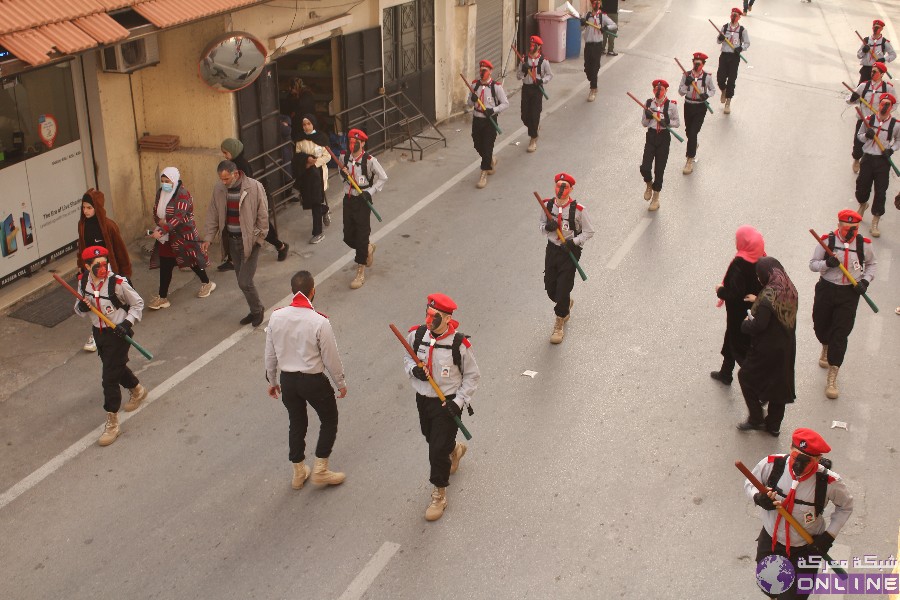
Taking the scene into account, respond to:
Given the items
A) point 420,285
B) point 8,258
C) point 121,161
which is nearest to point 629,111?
point 420,285

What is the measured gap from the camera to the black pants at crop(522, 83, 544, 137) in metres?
16.7

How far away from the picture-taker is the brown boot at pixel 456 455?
8477 millimetres

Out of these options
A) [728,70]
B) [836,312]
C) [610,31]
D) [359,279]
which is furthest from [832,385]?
[610,31]

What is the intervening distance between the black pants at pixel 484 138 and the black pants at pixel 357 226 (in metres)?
3.89

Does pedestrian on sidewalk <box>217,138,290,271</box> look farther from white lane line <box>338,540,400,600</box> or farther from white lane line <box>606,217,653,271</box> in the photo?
white lane line <box>338,540,400,600</box>

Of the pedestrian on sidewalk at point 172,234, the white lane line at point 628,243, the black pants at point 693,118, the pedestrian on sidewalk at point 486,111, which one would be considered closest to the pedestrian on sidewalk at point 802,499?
the white lane line at point 628,243

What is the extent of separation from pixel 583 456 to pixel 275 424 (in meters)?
2.67

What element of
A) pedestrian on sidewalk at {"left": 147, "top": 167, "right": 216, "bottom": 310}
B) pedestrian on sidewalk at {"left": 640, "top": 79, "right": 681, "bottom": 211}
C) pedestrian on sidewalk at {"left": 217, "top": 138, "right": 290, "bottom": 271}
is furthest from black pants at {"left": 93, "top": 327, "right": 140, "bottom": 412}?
pedestrian on sidewalk at {"left": 640, "top": 79, "right": 681, "bottom": 211}

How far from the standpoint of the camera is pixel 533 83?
16609 mm

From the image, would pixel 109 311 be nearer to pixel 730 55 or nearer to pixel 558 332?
pixel 558 332

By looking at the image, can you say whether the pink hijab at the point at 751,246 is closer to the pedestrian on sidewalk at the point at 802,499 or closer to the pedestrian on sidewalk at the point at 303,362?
the pedestrian on sidewalk at the point at 802,499

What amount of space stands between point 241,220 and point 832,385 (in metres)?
5.86

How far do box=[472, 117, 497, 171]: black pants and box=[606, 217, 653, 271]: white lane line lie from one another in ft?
8.64

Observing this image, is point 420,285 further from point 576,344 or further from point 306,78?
point 306,78
